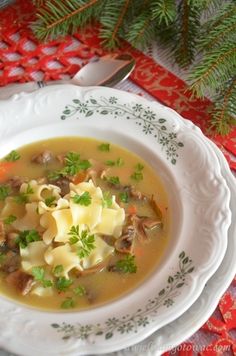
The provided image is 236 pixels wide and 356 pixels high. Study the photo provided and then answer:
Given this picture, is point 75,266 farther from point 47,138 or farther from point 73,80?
point 73,80

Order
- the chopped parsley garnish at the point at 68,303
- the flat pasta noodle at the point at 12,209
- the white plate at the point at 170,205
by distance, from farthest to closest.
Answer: the flat pasta noodle at the point at 12,209
the chopped parsley garnish at the point at 68,303
the white plate at the point at 170,205

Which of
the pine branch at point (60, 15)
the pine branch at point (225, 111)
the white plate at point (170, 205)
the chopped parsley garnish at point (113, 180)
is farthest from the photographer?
the pine branch at point (60, 15)

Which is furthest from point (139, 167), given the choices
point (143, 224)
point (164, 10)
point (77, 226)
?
point (164, 10)

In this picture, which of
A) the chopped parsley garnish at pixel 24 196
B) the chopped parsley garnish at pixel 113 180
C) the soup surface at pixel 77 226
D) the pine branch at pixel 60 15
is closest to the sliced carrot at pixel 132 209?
the soup surface at pixel 77 226

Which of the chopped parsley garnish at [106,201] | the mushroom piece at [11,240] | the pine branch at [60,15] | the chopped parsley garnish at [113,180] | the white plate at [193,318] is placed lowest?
the white plate at [193,318]

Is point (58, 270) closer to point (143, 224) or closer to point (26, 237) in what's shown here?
point (26, 237)

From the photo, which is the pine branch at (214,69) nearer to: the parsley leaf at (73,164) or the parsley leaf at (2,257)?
the parsley leaf at (73,164)
